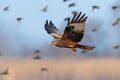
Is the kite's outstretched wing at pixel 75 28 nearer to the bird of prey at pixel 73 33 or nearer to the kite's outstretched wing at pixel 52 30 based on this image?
the bird of prey at pixel 73 33

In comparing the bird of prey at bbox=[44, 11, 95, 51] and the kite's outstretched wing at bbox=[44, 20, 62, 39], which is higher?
the kite's outstretched wing at bbox=[44, 20, 62, 39]

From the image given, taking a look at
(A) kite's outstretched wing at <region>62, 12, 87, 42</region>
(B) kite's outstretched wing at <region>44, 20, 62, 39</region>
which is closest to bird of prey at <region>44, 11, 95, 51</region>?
(A) kite's outstretched wing at <region>62, 12, 87, 42</region>

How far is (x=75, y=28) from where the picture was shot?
3.42 meters

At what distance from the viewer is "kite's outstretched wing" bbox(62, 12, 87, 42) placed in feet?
11.1

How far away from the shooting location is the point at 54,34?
3.61 meters

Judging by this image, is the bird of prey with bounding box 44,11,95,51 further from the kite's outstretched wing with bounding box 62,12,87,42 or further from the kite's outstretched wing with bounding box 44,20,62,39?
the kite's outstretched wing with bounding box 44,20,62,39

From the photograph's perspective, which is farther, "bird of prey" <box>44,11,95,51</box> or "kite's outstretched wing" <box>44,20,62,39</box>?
"kite's outstretched wing" <box>44,20,62,39</box>

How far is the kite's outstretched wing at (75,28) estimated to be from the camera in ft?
11.1

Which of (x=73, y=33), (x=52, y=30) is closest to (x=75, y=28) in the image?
(x=73, y=33)

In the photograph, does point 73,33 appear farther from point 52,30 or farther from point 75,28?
point 52,30

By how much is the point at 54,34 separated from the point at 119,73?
523 cm

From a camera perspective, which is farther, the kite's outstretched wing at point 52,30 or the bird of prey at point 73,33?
the kite's outstretched wing at point 52,30

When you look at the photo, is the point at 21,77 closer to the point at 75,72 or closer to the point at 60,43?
the point at 75,72

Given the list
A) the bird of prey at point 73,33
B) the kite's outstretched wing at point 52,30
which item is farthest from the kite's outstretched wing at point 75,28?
the kite's outstretched wing at point 52,30
